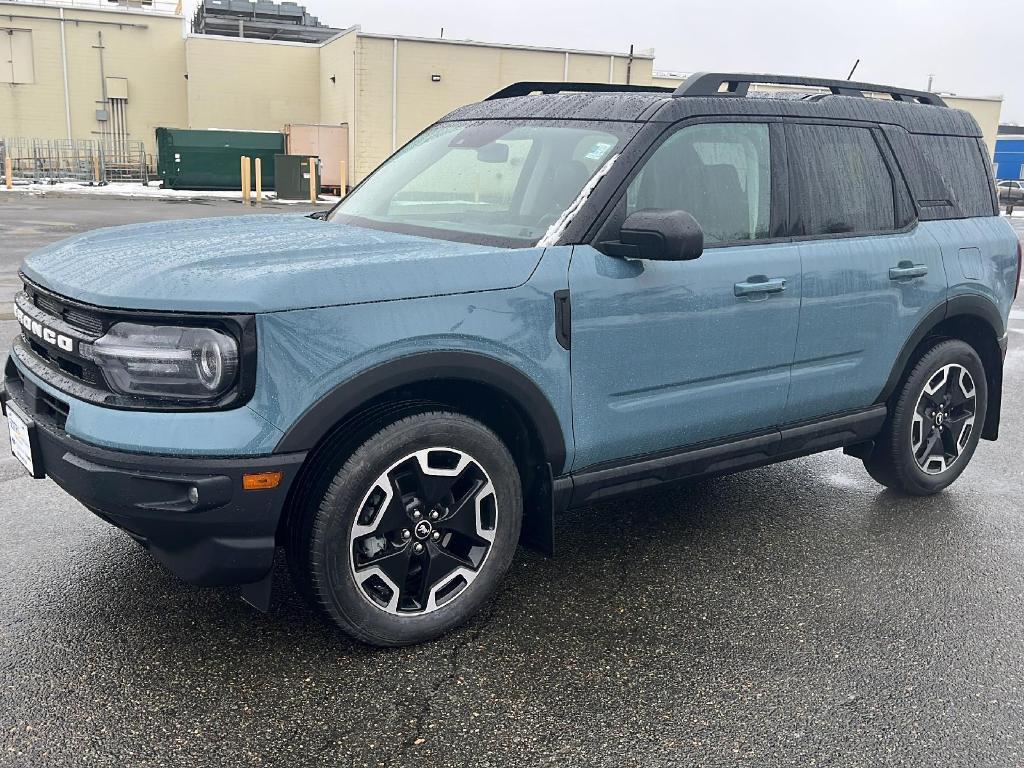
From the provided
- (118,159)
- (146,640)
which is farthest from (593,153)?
(118,159)

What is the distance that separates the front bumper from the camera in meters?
2.68

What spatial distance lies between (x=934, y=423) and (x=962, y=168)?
50.5 inches

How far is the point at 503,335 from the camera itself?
3123 millimetres

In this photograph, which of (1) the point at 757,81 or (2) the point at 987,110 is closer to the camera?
(1) the point at 757,81

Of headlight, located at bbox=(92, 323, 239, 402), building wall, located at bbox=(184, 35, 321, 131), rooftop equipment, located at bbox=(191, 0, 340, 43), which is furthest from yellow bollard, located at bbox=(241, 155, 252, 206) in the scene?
headlight, located at bbox=(92, 323, 239, 402)

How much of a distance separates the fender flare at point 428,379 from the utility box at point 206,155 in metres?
31.5

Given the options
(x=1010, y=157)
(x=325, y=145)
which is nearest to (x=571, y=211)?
(x=325, y=145)

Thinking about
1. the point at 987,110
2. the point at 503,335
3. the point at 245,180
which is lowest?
the point at 245,180

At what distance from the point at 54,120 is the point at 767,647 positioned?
43.0 m

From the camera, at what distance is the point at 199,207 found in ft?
82.1

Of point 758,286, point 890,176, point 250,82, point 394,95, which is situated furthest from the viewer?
point 250,82

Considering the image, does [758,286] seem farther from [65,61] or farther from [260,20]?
[260,20]

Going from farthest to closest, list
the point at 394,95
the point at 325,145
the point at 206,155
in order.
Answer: the point at 325,145 → the point at 394,95 → the point at 206,155

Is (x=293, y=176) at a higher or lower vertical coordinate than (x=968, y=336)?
lower
